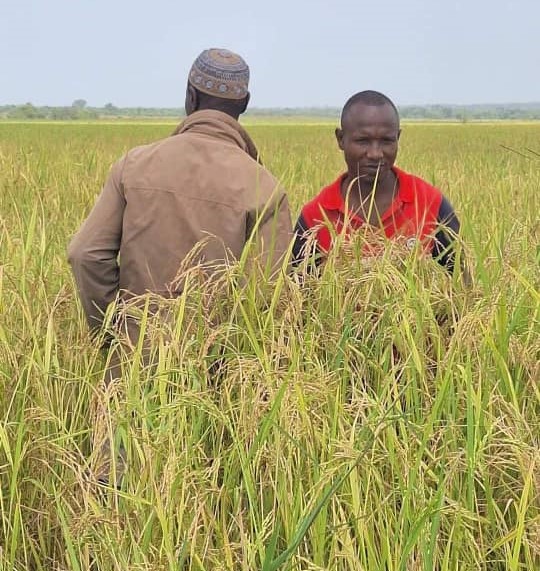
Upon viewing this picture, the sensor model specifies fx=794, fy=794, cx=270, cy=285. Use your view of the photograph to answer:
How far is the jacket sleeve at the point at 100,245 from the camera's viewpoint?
1.92m

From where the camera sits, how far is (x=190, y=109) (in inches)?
80.7

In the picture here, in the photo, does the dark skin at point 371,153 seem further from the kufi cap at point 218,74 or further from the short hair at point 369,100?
the kufi cap at point 218,74

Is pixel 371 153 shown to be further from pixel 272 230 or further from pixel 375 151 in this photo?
pixel 272 230

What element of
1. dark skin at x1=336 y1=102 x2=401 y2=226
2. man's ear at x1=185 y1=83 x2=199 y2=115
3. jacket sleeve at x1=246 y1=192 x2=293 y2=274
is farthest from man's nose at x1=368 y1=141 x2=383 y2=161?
man's ear at x1=185 y1=83 x2=199 y2=115

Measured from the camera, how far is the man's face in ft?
7.26

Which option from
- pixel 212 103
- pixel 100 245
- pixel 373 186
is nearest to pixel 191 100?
pixel 212 103

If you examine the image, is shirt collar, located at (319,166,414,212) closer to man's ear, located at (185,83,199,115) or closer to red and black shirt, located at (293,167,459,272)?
red and black shirt, located at (293,167,459,272)

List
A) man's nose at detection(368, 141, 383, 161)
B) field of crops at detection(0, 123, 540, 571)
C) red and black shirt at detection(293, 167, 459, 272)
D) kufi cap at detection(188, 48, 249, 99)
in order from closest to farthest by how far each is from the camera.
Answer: field of crops at detection(0, 123, 540, 571), kufi cap at detection(188, 48, 249, 99), red and black shirt at detection(293, 167, 459, 272), man's nose at detection(368, 141, 383, 161)

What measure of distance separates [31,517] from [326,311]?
74 cm

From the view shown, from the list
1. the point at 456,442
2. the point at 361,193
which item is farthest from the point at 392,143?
the point at 456,442

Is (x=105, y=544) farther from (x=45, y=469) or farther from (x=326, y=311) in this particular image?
(x=326, y=311)

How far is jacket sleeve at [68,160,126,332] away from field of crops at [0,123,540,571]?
0.14 m

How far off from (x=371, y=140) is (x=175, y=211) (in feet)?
2.17

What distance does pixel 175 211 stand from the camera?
187cm
